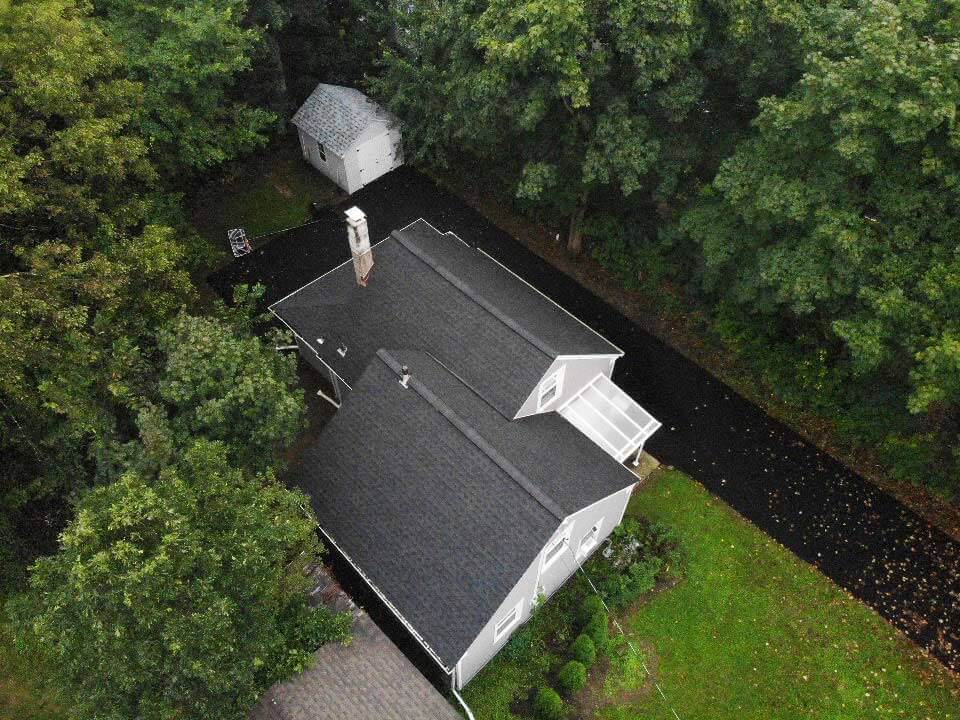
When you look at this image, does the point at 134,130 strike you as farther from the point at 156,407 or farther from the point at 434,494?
the point at 434,494

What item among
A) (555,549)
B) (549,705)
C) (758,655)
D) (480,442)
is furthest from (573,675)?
(480,442)

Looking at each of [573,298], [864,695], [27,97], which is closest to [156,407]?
[27,97]

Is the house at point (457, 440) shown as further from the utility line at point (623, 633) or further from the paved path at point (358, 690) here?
the paved path at point (358, 690)

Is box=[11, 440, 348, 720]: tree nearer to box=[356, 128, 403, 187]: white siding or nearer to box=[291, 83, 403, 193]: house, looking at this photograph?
box=[291, 83, 403, 193]: house

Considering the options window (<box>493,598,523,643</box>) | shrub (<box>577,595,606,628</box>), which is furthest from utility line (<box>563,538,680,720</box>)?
window (<box>493,598,523,643</box>)

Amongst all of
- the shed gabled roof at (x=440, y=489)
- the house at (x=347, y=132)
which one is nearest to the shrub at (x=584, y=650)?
the shed gabled roof at (x=440, y=489)

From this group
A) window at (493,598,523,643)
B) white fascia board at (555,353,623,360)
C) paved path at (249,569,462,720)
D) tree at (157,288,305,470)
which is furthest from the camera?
white fascia board at (555,353,623,360)

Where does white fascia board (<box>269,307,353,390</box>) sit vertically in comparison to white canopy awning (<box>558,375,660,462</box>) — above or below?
below
